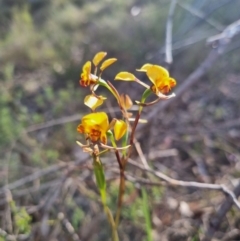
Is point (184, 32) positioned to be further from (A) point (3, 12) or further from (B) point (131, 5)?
(A) point (3, 12)

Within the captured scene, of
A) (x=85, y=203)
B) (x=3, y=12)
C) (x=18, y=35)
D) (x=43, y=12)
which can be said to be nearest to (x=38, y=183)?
(x=85, y=203)

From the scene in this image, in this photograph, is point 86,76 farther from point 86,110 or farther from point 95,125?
point 86,110

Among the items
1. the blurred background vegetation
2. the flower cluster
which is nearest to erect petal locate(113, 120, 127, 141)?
the flower cluster

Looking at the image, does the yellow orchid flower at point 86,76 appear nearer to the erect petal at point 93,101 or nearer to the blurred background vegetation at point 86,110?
the erect petal at point 93,101

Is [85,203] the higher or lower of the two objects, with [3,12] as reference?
lower

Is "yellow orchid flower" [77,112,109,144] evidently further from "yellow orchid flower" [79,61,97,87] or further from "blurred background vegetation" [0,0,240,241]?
"blurred background vegetation" [0,0,240,241]

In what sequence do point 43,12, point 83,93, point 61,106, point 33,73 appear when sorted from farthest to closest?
point 43,12 → point 33,73 → point 83,93 → point 61,106

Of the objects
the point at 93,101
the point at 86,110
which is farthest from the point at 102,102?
the point at 86,110
